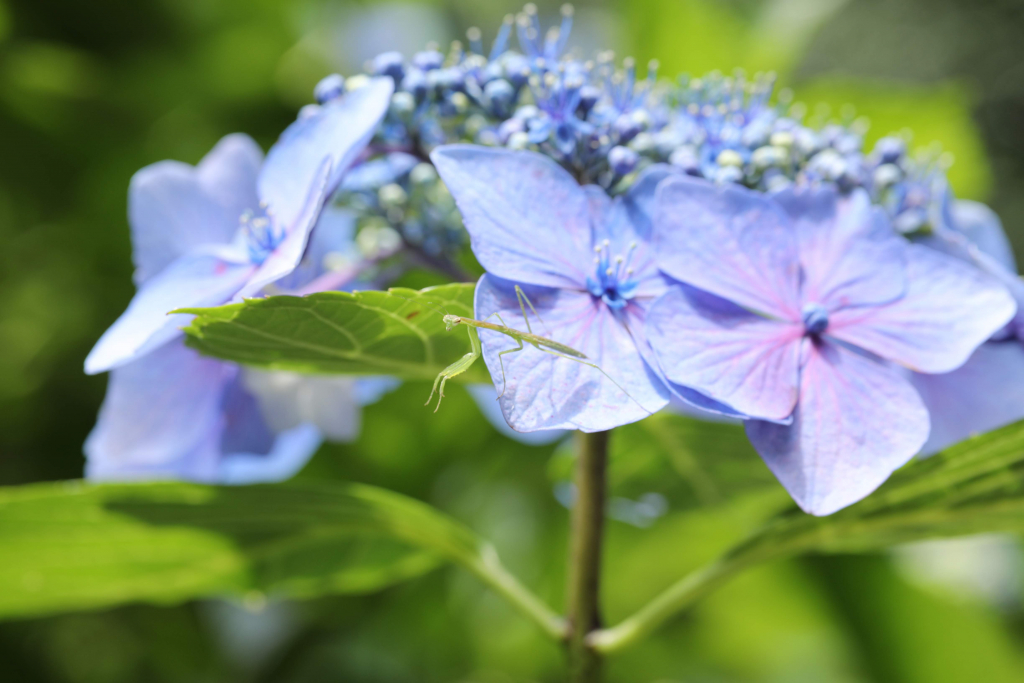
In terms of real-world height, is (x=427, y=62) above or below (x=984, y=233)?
above

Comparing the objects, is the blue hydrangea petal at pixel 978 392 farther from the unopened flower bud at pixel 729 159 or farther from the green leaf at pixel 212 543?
the green leaf at pixel 212 543

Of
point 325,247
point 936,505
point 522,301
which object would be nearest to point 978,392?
point 936,505

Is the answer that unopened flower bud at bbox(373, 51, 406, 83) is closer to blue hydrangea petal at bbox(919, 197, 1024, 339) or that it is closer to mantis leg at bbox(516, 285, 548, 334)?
mantis leg at bbox(516, 285, 548, 334)

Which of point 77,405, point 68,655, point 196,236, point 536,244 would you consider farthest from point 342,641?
point 536,244

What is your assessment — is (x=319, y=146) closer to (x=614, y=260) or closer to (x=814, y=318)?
(x=614, y=260)

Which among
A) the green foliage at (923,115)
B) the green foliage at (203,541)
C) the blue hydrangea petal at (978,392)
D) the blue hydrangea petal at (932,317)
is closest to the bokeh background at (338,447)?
the green foliage at (923,115)

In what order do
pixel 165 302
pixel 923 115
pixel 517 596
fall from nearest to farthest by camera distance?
pixel 165 302 → pixel 517 596 → pixel 923 115

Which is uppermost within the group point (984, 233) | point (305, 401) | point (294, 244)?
point (294, 244)

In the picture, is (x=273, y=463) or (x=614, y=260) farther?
(x=273, y=463)
